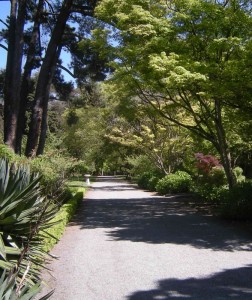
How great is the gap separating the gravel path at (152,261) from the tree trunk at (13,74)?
695 centimetres

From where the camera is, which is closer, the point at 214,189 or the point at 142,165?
the point at 214,189

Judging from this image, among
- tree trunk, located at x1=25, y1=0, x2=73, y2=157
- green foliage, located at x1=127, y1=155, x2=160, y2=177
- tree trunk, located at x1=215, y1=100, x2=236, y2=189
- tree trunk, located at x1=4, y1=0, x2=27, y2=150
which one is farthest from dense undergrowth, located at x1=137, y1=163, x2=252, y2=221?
tree trunk, located at x1=4, y1=0, x2=27, y2=150

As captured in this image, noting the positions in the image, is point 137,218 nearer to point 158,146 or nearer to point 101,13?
point 101,13

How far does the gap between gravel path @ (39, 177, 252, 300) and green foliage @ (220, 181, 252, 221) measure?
55 cm

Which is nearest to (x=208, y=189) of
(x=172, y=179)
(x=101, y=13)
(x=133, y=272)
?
(x=172, y=179)

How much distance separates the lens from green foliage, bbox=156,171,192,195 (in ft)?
79.9

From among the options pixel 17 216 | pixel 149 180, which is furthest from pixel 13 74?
pixel 149 180

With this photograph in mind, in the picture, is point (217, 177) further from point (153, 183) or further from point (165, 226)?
point (153, 183)

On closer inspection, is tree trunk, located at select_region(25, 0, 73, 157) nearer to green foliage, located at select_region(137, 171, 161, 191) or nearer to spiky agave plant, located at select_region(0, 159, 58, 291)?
green foliage, located at select_region(137, 171, 161, 191)

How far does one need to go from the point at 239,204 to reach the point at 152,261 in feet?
17.7

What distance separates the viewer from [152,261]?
25.3ft

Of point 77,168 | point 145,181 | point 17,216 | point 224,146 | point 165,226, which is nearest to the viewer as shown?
point 17,216

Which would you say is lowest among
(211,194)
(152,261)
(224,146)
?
(152,261)

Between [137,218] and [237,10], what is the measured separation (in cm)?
765
